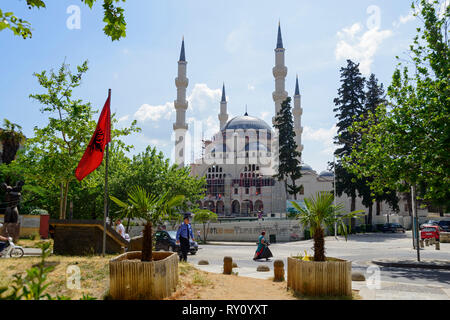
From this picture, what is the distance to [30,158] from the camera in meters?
20.1

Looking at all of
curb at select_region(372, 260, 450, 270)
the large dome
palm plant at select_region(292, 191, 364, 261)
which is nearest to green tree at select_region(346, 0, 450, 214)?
curb at select_region(372, 260, 450, 270)

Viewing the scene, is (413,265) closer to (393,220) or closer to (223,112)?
(393,220)

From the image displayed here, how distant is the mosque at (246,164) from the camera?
66.7 metres

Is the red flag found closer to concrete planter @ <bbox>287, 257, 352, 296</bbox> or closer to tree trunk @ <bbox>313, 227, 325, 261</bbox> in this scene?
tree trunk @ <bbox>313, 227, 325, 261</bbox>

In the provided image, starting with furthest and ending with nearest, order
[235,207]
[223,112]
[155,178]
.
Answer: [223,112]
[235,207]
[155,178]

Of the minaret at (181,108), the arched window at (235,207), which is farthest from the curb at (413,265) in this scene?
the arched window at (235,207)

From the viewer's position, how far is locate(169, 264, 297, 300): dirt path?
7609 mm

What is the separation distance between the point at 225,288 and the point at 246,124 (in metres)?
80.8

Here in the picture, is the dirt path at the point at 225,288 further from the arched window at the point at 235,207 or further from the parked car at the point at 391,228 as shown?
the arched window at the point at 235,207

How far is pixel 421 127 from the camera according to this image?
48.8 feet

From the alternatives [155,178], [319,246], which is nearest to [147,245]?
[319,246]

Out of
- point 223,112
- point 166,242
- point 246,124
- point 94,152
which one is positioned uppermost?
point 223,112

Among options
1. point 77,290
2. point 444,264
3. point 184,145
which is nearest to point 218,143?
point 184,145
